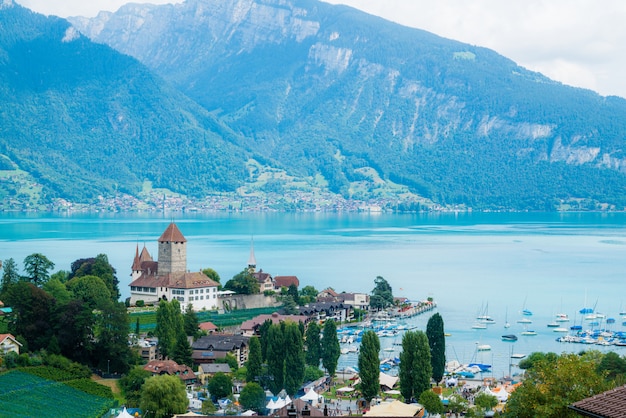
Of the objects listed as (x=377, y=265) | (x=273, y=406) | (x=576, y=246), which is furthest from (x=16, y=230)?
(x=273, y=406)

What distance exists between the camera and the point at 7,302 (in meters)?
55.0

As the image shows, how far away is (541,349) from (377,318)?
15.3 m

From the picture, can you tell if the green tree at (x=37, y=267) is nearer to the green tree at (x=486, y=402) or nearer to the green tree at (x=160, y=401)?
the green tree at (x=160, y=401)

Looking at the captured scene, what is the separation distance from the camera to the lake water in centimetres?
8025

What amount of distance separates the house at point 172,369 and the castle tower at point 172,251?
23615 mm

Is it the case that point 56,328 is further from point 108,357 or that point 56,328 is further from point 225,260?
point 225,260

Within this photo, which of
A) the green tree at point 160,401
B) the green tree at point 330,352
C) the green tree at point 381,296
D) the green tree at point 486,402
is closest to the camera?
the green tree at point 160,401

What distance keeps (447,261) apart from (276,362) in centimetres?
8499

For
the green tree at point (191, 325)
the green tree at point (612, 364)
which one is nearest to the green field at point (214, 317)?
the green tree at point (191, 325)

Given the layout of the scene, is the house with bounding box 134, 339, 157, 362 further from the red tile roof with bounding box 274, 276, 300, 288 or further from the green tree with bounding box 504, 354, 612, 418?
the green tree with bounding box 504, 354, 612, 418

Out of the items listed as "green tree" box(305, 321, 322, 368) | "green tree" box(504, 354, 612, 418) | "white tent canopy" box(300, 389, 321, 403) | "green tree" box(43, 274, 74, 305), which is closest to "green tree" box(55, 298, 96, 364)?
"green tree" box(43, 274, 74, 305)

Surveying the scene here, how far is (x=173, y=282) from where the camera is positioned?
69.5m

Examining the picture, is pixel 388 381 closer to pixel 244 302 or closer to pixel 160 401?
pixel 160 401

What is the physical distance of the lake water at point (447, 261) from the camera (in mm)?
80250
